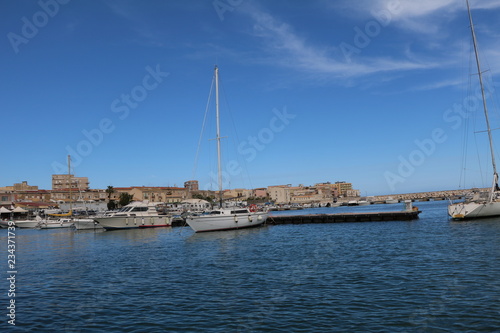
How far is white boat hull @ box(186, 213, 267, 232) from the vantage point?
4794 centimetres

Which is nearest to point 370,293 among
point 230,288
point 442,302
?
point 442,302

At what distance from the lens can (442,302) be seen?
1459 cm

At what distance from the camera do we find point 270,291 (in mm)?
17266

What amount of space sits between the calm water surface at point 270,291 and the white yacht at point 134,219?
31439 mm

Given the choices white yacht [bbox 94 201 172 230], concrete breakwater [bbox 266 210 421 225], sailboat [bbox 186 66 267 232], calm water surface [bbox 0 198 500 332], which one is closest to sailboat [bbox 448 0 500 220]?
concrete breakwater [bbox 266 210 421 225]

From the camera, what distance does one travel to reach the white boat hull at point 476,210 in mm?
48125

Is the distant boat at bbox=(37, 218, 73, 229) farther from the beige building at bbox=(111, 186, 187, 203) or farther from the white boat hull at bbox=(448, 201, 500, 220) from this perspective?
the beige building at bbox=(111, 186, 187, 203)

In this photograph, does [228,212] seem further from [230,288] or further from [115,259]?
[230,288]

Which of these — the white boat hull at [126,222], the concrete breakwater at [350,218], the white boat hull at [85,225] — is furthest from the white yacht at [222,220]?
the white boat hull at [85,225]

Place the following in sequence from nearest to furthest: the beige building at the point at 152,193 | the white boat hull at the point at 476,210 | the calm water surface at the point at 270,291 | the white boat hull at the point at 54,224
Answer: the calm water surface at the point at 270,291
the white boat hull at the point at 476,210
the white boat hull at the point at 54,224
the beige building at the point at 152,193

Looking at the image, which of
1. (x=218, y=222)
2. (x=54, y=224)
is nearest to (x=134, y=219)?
(x=218, y=222)

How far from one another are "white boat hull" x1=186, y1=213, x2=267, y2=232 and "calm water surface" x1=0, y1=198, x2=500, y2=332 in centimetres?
1765

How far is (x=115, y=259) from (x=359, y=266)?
17.7 m

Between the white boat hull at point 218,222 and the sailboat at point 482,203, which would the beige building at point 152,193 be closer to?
the white boat hull at point 218,222
